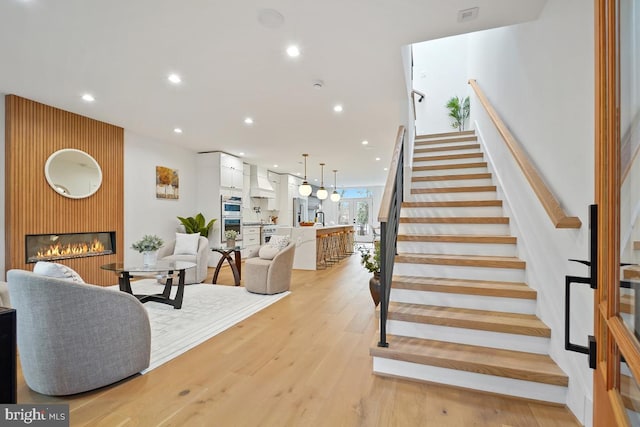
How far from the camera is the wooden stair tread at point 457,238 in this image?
275cm

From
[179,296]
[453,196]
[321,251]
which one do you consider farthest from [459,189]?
[321,251]

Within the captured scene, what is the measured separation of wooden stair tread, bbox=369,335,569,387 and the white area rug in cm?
170

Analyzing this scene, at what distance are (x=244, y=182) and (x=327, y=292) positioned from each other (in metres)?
4.77

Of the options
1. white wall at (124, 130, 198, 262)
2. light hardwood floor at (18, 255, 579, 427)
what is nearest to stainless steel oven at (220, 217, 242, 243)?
white wall at (124, 130, 198, 262)

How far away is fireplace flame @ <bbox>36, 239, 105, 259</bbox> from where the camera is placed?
4.16 meters

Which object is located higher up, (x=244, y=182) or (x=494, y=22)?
(x=494, y=22)

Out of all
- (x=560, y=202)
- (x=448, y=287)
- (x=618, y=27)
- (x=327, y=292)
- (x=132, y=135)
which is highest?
(x=132, y=135)

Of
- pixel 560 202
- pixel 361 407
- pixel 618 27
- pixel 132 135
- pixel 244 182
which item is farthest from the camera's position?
pixel 244 182

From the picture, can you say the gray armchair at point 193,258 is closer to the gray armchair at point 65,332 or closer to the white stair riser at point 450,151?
the gray armchair at point 65,332

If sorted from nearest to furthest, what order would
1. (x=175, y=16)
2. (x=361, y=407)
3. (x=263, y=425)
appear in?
(x=263, y=425)
(x=361, y=407)
(x=175, y=16)

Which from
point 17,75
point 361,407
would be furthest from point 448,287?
point 17,75

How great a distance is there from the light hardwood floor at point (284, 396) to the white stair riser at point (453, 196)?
188cm

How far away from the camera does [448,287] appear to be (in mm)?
2373

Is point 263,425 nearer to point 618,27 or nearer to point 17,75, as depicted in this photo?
point 618,27
